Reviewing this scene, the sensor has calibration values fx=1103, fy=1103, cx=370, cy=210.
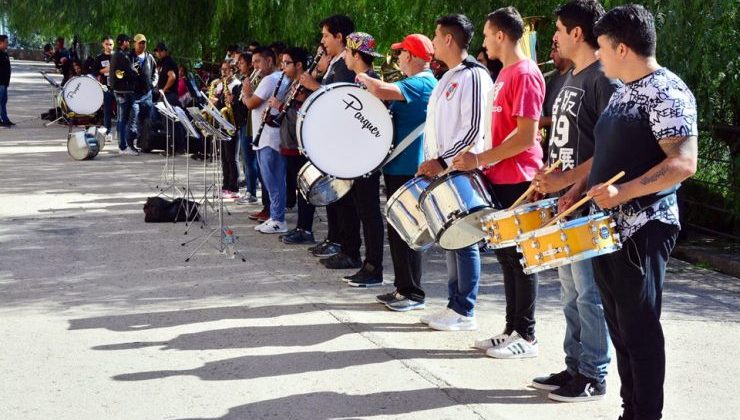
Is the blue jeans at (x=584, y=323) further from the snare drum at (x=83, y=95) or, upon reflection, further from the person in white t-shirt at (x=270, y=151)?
the snare drum at (x=83, y=95)

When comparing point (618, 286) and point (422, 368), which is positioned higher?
point (618, 286)

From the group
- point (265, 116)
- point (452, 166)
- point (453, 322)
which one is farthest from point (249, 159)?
point (452, 166)

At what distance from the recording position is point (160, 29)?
18562mm

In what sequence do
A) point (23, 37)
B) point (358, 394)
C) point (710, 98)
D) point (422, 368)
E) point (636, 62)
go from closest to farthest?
point (636, 62) < point (358, 394) < point (422, 368) < point (710, 98) < point (23, 37)

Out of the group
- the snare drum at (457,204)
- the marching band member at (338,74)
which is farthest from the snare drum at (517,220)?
the marching band member at (338,74)

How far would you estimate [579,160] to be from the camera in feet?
16.7

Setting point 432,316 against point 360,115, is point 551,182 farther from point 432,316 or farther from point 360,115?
point 360,115

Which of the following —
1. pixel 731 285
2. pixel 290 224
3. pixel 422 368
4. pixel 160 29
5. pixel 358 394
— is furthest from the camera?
pixel 160 29

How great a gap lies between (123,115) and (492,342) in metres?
12.9

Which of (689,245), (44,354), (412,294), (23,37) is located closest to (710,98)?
(689,245)

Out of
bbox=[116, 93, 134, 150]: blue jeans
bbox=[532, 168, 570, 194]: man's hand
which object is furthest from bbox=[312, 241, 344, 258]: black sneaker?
bbox=[116, 93, 134, 150]: blue jeans

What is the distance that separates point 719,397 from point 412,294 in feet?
7.75

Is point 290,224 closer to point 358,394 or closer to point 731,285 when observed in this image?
point 731,285

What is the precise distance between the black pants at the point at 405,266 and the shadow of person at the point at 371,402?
Answer: 1.82 m
